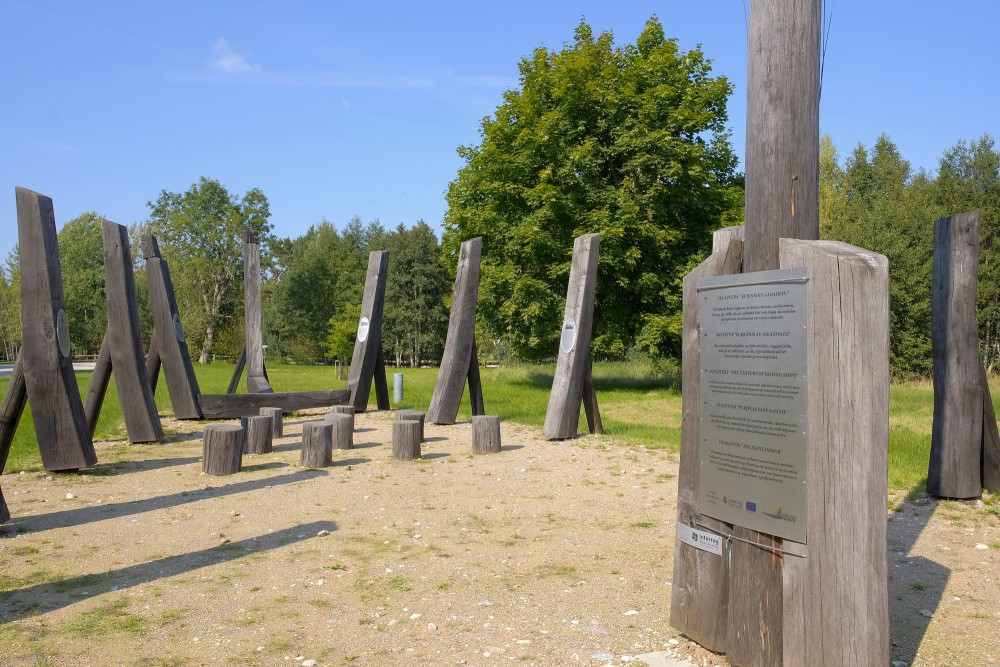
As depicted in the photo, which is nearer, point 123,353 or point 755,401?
point 755,401

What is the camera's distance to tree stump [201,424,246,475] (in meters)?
8.12

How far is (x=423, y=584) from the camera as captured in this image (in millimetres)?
4750

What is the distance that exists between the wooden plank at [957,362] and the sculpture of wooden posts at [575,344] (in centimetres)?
451

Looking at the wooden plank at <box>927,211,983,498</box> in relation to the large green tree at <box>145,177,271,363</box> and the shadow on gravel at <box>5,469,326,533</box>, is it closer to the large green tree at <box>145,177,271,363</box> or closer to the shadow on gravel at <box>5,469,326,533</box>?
the shadow on gravel at <box>5,469,326,533</box>

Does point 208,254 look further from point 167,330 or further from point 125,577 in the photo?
point 125,577

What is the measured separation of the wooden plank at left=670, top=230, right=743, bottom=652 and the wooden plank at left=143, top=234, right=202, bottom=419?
31.6 feet

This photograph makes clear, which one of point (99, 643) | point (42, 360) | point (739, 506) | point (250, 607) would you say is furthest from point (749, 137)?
point (42, 360)

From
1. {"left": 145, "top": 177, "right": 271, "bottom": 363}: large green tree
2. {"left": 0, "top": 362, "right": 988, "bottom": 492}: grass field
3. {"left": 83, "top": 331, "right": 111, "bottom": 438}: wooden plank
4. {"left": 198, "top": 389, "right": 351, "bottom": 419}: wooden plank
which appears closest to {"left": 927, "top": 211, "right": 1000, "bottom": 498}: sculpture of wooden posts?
{"left": 0, "top": 362, "right": 988, "bottom": 492}: grass field

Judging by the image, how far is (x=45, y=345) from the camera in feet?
25.3

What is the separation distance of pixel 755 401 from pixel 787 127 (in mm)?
1409

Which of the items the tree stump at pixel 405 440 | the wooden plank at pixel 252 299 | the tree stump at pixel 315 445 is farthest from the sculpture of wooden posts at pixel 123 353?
the tree stump at pixel 405 440

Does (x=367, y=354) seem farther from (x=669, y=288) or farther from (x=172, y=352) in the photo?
(x=669, y=288)

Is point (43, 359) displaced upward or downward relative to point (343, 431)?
upward

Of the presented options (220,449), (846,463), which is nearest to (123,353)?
(220,449)
